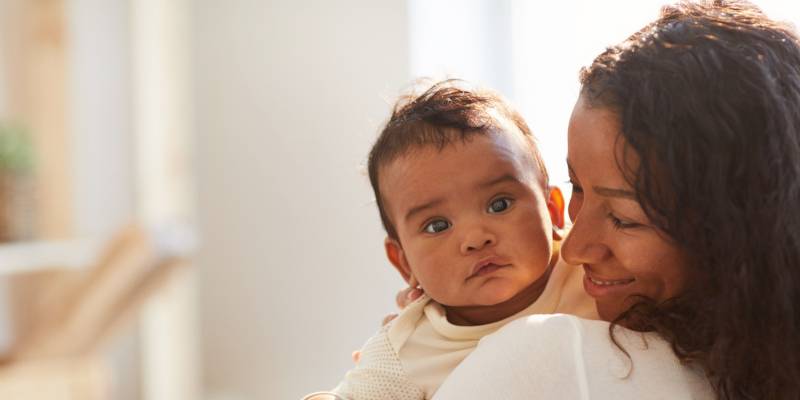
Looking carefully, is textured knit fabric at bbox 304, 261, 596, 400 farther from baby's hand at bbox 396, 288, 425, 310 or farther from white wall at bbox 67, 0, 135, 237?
white wall at bbox 67, 0, 135, 237

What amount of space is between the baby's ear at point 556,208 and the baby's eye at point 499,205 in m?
0.14

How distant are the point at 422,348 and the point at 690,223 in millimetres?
423

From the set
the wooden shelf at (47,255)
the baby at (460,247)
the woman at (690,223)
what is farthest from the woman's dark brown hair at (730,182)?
the wooden shelf at (47,255)

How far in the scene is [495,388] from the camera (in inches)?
25.0

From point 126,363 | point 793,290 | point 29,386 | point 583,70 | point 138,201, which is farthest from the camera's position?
point 126,363

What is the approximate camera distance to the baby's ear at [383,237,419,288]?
107cm

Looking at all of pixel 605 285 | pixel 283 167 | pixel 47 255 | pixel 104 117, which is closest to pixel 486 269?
pixel 605 285

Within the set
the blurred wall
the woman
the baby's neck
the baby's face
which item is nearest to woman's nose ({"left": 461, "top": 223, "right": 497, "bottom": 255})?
the baby's face

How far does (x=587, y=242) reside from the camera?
0.72m

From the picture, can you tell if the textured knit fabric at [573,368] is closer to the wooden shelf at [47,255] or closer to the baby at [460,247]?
the baby at [460,247]

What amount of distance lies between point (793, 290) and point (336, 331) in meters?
3.30

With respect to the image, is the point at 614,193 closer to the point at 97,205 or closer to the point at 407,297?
the point at 407,297

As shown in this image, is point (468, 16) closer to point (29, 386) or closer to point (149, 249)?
point (149, 249)

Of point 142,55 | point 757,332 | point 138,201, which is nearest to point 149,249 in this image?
point 138,201
